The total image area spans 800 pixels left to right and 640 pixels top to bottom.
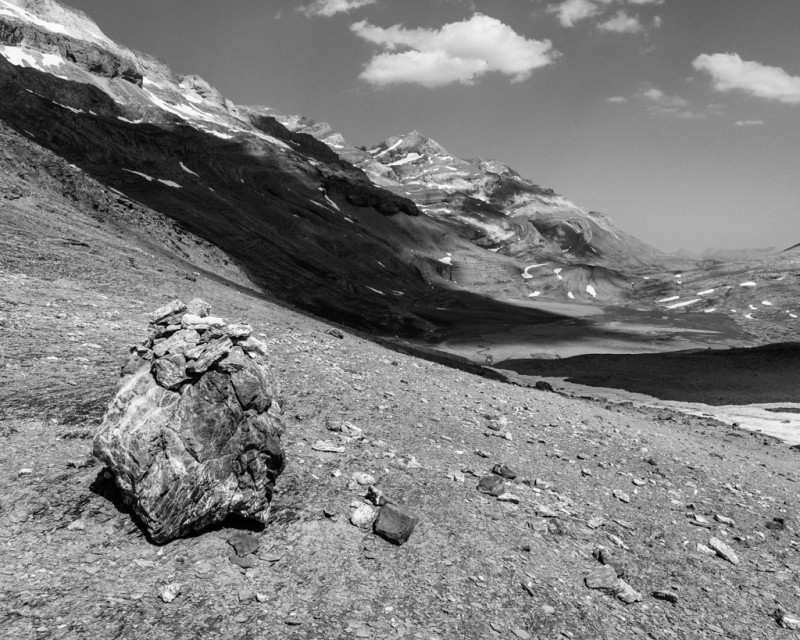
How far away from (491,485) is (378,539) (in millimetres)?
4430

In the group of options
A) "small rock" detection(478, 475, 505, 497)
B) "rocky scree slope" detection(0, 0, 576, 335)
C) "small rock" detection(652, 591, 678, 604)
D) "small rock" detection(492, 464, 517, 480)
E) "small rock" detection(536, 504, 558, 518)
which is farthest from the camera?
"rocky scree slope" detection(0, 0, 576, 335)

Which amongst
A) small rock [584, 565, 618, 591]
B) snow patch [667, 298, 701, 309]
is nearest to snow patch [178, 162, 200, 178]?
small rock [584, 565, 618, 591]

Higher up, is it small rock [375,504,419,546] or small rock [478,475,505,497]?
small rock [478,475,505,497]

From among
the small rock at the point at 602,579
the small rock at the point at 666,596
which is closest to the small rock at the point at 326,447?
the small rock at the point at 602,579

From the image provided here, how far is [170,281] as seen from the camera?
Answer: 33469mm

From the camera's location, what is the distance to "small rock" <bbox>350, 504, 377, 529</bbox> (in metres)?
11.5

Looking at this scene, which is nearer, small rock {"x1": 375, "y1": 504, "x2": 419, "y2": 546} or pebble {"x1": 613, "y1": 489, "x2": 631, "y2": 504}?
small rock {"x1": 375, "y1": 504, "x2": 419, "y2": 546}

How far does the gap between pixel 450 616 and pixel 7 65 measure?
6463 inches

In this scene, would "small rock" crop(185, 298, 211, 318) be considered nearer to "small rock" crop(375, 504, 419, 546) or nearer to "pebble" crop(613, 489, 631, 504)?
"small rock" crop(375, 504, 419, 546)

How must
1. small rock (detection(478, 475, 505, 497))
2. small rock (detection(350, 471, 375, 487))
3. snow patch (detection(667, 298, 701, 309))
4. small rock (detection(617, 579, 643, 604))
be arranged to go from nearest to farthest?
small rock (detection(617, 579, 643, 604)) → small rock (detection(350, 471, 375, 487)) → small rock (detection(478, 475, 505, 497)) → snow patch (detection(667, 298, 701, 309))

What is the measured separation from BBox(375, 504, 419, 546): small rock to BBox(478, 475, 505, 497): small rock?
318 cm

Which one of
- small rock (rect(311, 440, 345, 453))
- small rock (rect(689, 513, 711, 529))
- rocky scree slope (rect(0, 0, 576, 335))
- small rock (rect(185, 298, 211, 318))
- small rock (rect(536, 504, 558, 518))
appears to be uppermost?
rocky scree slope (rect(0, 0, 576, 335))

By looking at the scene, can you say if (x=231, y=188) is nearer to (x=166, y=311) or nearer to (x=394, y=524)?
(x=166, y=311)

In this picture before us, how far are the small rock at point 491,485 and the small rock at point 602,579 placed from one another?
3.22 m
